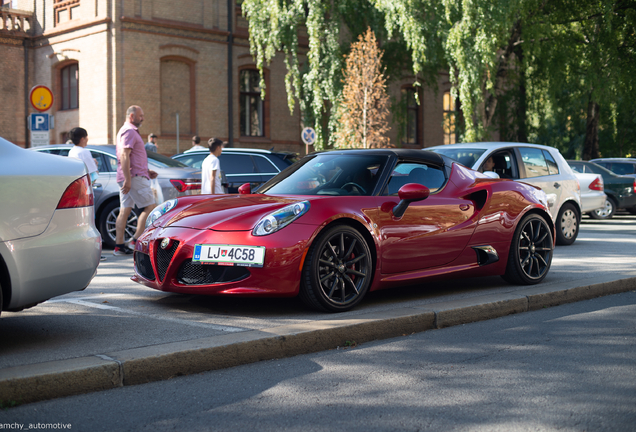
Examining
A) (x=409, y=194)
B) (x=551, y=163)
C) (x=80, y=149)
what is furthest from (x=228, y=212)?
(x=551, y=163)

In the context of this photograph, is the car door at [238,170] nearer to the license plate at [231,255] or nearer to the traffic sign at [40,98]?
the traffic sign at [40,98]

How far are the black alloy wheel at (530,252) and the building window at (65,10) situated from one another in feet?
77.9

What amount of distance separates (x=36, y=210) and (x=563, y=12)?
2511 cm

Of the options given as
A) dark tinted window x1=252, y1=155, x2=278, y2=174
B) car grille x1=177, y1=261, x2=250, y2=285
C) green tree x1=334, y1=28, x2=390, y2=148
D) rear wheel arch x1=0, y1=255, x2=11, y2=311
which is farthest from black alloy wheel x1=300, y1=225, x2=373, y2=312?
green tree x1=334, y1=28, x2=390, y2=148

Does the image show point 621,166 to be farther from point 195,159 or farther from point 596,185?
point 195,159

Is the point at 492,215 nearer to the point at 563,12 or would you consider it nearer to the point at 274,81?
the point at 563,12

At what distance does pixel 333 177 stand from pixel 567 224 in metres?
6.73

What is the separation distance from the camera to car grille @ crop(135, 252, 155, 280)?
5.80 metres

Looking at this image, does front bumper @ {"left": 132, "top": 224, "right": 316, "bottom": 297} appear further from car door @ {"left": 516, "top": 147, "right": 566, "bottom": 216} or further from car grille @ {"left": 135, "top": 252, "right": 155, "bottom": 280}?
car door @ {"left": 516, "top": 147, "right": 566, "bottom": 216}

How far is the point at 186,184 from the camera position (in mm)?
11367

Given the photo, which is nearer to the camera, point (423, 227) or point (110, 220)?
point (423, 227)

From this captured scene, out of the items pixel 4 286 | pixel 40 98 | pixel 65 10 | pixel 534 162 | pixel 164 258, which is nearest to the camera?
pixel 4 286

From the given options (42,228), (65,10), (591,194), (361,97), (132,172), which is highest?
(65,10)

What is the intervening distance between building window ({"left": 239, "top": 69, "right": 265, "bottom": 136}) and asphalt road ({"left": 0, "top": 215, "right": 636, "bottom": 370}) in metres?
21.6
